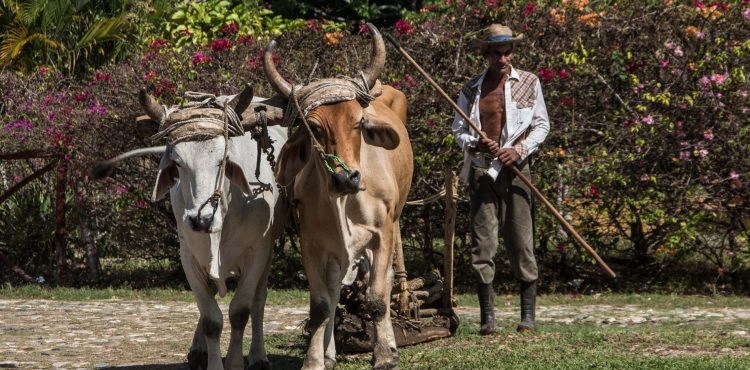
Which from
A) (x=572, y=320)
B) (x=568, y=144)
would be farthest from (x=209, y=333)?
(x=568, y=144)

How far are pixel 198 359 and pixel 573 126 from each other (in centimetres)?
555

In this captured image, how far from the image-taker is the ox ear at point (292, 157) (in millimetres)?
7188

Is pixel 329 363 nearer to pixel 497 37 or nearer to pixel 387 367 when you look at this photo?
pixel 387 367

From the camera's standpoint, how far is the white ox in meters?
6.60

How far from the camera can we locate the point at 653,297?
1224 centimetres

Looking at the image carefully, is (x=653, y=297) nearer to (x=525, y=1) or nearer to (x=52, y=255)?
(x=525, y=1)

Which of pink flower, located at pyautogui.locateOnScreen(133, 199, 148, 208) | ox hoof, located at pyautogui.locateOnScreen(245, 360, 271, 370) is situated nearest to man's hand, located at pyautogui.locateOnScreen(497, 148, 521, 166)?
ox hoof, located at pyautogui.locateOnScreen(245, 360, 271, 370)

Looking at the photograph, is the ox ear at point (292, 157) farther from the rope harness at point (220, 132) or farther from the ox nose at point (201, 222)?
the ox nose at point (201, 222)

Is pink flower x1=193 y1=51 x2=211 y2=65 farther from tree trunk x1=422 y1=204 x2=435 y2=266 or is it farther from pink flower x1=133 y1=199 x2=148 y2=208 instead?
tree trunk x1=422 y1=204 x2=435 y2=266

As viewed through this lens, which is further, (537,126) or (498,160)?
(537,126)

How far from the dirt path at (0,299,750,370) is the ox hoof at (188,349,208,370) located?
1.40 feet

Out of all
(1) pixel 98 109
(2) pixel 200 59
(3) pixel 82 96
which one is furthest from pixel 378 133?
(3) pixel 82 96

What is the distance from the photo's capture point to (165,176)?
6816 millimetres

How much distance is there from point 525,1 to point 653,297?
10.7 ft
